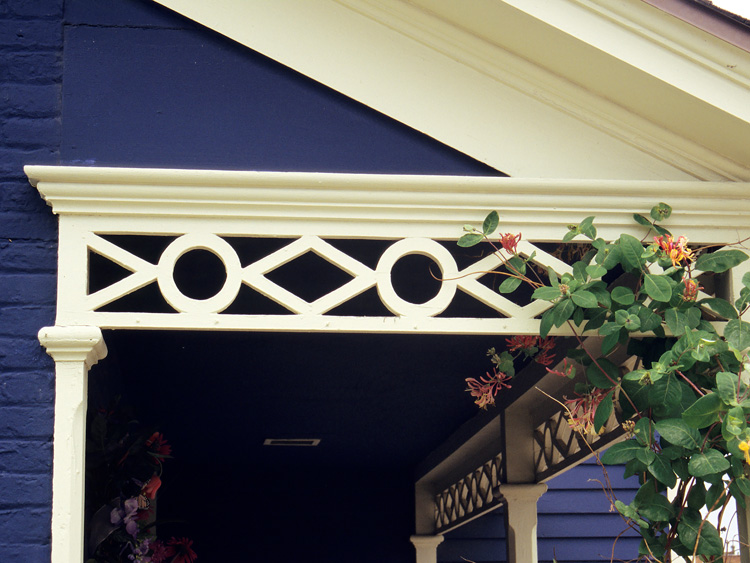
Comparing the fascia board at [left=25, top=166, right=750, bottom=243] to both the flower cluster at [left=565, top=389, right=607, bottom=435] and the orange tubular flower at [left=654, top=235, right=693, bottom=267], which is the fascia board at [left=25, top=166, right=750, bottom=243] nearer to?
the orange tubular flower at [left=654, top=235, right=693, bottom=267]

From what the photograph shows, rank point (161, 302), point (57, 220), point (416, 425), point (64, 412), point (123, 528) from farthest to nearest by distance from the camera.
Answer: point (416, 425) < point (161, 302) < point (123, 528) < point (57, 220) < point (64, 412)

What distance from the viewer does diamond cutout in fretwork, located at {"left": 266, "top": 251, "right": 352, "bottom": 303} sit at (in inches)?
133

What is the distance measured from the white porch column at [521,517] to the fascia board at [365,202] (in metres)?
2.12

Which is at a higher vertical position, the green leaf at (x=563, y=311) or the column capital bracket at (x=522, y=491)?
the green leaf at (x=563, y=311)

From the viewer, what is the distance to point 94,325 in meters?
2.56

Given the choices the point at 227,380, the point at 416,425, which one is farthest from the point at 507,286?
the point at 416,425

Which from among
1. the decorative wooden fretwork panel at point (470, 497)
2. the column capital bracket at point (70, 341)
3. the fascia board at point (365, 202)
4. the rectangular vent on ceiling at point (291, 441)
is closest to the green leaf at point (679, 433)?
the fascia board at point (365, 202)

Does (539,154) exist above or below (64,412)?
above

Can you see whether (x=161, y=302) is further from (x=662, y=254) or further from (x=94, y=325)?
(x=662, y=254)

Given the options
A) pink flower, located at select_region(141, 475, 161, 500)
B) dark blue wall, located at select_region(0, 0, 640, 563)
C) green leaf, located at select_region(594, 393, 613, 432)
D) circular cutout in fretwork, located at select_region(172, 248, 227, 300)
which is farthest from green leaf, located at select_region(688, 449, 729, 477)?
pink flower, located at select_region(141, 475, 161, 500)

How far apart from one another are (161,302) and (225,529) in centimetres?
351

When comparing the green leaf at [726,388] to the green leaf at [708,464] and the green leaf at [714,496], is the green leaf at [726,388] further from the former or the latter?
the green leaf at [714,496]

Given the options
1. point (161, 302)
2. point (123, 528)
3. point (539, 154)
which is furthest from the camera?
point (161, 302)

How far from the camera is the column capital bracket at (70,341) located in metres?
2.53
